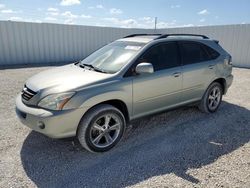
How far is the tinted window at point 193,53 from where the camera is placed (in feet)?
15.0

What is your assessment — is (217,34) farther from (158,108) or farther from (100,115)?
(100,115)

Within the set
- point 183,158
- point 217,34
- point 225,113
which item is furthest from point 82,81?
point 217,34

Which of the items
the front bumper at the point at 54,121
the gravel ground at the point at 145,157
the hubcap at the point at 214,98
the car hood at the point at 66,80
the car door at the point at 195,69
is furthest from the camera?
A: the hubcap at the point at 214,98

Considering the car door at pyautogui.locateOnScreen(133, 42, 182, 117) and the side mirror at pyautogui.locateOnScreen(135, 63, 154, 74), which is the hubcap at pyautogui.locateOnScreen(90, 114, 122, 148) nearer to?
the car door at pyautogui.locateOnScreen(133, 42, 182, 117)

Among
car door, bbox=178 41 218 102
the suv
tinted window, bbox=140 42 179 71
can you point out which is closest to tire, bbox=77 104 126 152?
the suv

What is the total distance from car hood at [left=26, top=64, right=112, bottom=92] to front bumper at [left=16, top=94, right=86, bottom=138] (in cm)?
34

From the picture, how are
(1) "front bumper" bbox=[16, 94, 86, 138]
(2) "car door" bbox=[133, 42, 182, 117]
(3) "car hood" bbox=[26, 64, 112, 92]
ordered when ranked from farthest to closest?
(2) "car door" bbox=[133, 42, 182, 117]
(3) "car hood" bbox=[26, 64, 112, 92]
(1) "front bumper" bbox=[16, 94, 86, 138]

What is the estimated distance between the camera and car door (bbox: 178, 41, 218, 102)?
455 centimetres

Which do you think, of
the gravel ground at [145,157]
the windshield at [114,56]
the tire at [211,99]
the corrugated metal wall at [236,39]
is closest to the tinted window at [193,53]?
the tire at [211,99]

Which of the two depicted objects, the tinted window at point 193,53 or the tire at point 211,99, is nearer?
the tinted window at point 193,53

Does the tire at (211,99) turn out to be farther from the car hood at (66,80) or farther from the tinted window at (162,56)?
the car hood at (66,80)

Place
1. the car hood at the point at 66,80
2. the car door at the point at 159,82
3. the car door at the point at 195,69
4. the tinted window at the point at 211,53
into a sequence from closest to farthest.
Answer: the car hood at the point at 66,80 → the car door at the point at 159,82 → the car door at the point at 195,69 → the tinted window at the point at 211,53

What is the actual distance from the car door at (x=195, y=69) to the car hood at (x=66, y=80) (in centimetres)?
175

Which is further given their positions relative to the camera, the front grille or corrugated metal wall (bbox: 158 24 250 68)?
corrugated metal wall (bbox: 158 24 250 68)
